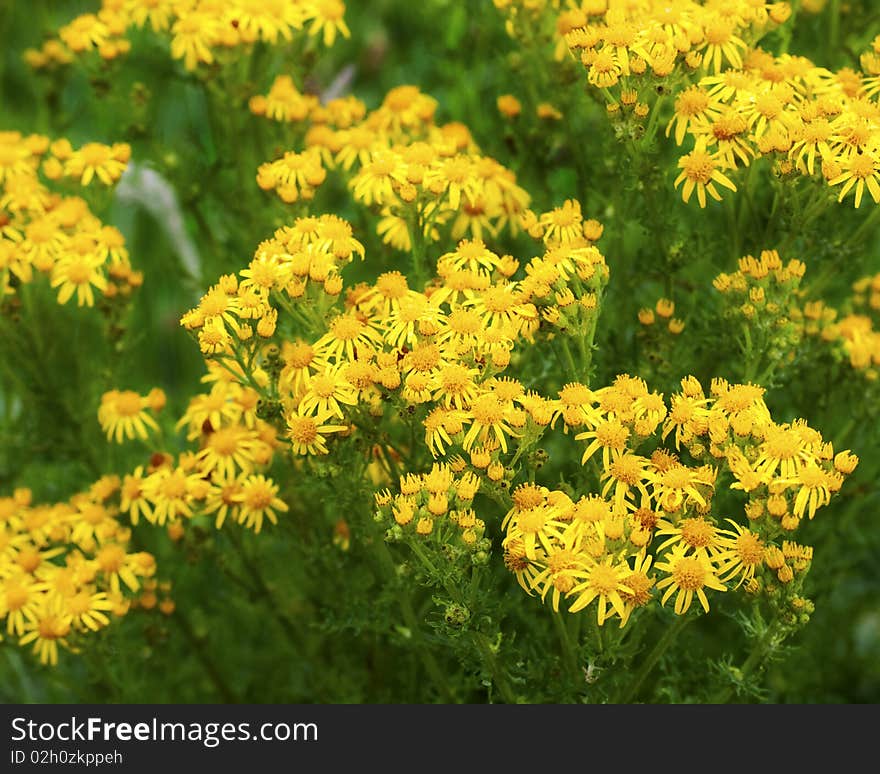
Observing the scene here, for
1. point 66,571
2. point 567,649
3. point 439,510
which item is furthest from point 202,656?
point 439,510

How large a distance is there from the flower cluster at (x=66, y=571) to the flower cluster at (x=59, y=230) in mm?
692

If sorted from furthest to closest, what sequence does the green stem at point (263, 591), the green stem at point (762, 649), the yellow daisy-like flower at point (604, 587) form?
the green stem at point (263, 591) → the green stem at point (762, 649) → the yellow daisy-like flower at point (604, 587)

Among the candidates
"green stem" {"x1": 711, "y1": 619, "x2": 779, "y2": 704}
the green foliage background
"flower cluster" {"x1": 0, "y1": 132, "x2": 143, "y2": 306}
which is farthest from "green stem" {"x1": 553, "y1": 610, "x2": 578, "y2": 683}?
"flower cluster" {"x1": 0, "y1": 132, "x2": 143, "y2": 306}

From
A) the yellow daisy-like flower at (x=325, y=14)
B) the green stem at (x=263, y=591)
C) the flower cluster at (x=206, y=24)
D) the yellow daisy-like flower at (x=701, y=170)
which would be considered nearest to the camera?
the yellow daisy-like flower at (x=701, y=170)

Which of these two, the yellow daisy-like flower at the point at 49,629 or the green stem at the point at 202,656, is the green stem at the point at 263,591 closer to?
the green stem at the point at 202,656

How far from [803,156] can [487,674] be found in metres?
1.78

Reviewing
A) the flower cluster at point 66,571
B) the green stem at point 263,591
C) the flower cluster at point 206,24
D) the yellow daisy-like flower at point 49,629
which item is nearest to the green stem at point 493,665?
the green stem at point 263,591

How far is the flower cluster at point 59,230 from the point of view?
4055 mm

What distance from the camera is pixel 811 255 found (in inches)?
155

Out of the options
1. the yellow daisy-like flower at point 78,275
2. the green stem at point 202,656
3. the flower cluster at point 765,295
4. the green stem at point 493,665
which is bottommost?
the green stem at point 202,656

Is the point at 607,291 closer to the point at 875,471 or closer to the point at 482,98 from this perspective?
the point at 875,471

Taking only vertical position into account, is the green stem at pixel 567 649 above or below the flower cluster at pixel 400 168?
below

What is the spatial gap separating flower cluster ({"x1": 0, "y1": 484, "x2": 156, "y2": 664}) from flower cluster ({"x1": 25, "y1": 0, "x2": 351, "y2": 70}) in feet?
5.09

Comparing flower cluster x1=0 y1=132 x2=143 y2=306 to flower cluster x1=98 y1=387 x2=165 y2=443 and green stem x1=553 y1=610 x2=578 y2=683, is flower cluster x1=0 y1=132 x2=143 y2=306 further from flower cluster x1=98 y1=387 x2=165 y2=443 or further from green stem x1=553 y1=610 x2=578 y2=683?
green stem x1=553 y1=610 x2=578 y2=683
